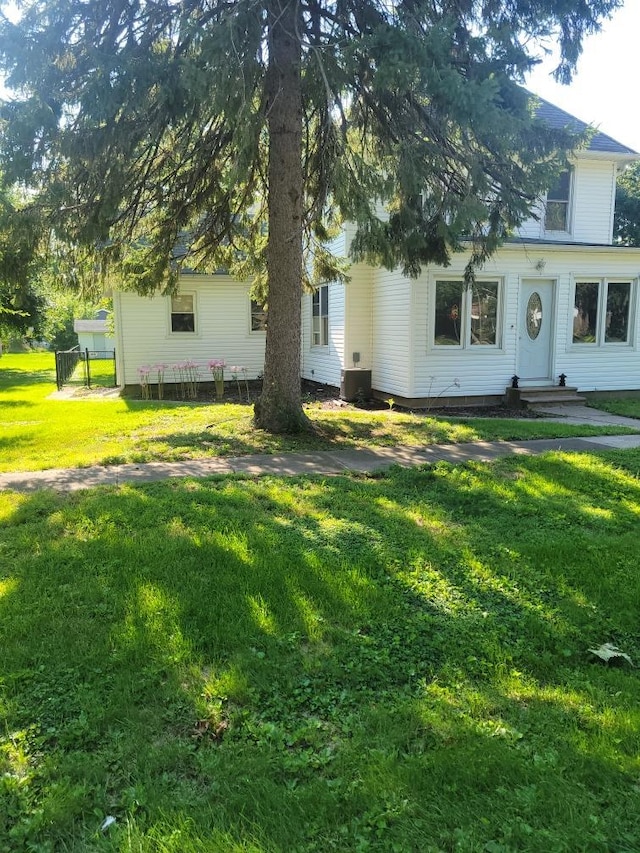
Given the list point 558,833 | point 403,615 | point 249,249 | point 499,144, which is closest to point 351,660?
point 403,615

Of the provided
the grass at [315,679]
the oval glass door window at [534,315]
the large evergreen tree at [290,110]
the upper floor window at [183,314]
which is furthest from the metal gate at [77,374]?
the grass at [315,679]

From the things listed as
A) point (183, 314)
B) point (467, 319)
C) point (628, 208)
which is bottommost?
point (467, 319)

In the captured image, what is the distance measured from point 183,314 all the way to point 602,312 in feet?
33.5

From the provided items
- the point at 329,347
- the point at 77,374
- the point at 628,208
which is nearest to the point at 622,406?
the point at 329,347

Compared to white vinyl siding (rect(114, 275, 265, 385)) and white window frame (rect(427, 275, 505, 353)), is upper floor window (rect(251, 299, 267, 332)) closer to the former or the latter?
white vinyl siding (rect(114, 275, 265, 385))

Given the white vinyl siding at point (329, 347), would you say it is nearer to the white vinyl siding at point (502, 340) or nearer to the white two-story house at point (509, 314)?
the white two-story house at point (509, 314)

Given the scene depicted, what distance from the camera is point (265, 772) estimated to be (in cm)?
250

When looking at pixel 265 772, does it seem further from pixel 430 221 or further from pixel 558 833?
pixel 430 221

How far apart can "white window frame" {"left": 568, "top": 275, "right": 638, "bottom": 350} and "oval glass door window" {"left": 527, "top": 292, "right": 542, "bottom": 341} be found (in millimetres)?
723

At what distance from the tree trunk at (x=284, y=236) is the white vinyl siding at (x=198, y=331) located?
339 inches

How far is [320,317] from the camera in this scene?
16922 mm

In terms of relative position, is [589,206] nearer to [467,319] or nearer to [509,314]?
[509,314]

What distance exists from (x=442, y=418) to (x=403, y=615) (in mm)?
7856

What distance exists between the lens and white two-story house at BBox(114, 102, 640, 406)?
13.2 m
